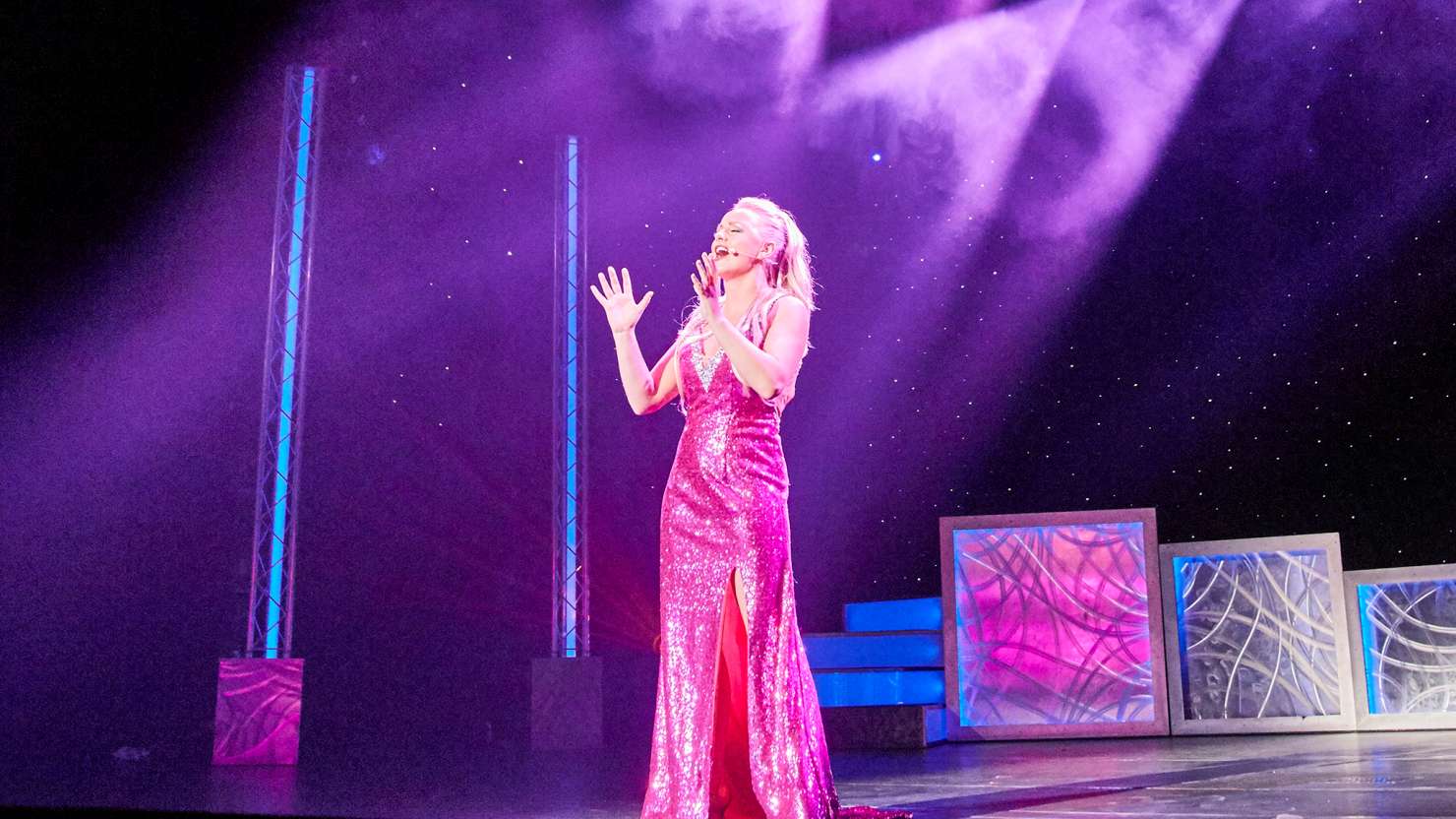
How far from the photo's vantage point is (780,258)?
2.45 meters

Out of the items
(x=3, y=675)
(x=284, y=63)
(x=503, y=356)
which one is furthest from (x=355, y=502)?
(x=284, y=63)

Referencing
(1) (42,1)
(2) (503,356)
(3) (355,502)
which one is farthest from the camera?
(2) (503,356)

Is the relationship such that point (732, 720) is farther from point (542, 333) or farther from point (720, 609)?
point (542, 333)

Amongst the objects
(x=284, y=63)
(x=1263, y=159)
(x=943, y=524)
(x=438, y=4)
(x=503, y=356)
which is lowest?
(x=943, y=524)

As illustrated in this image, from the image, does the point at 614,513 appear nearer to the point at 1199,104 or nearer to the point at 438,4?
the point at 438,4

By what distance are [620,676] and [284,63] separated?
165 inches

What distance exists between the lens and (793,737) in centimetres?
221

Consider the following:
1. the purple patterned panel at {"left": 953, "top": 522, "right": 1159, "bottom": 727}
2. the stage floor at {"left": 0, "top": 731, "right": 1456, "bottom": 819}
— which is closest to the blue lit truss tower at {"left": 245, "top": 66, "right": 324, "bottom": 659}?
the stage floor at {"left": 0, "top": 731, "right": 1456, "bottom": 819}

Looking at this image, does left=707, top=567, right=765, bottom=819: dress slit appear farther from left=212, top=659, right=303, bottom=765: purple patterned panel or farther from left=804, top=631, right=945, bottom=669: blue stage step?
left=804, top=631, right=945, bottom=669: blue stage step

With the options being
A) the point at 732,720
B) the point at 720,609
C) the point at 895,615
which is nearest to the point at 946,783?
the point at 732,720

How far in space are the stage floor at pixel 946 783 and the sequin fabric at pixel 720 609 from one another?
60cm

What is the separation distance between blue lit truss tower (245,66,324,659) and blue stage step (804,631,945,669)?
2798mm

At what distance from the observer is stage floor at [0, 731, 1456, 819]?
2758 mm

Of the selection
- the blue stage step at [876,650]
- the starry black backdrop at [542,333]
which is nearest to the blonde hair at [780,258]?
the blue stage step at [876,650]
